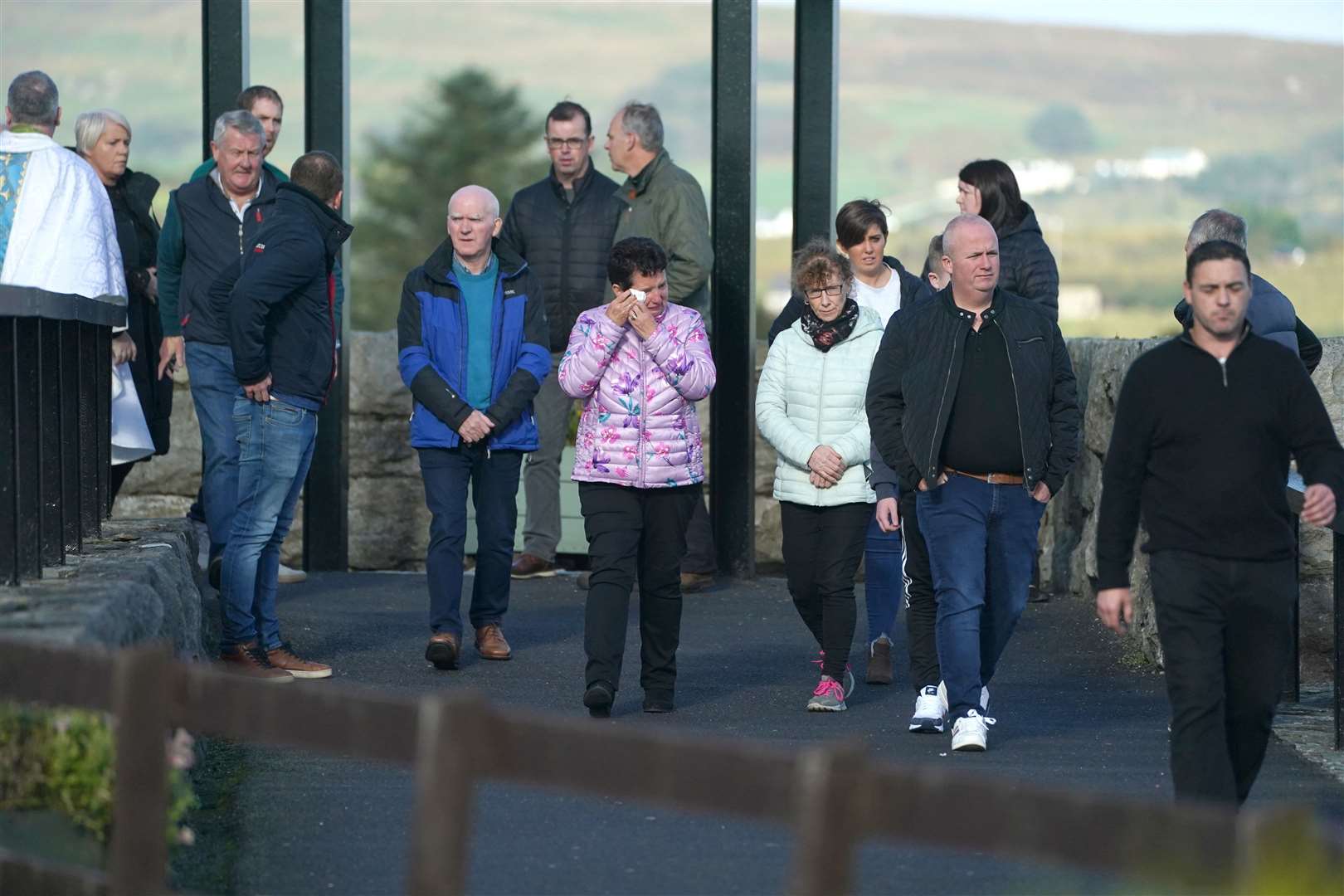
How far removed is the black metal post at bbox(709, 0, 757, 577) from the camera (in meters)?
10.0

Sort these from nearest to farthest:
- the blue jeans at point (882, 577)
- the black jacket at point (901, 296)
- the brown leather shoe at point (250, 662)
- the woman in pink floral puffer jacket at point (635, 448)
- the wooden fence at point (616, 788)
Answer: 1. the wooden fence at point (616, 788)
2. the woman in pink floral puffer jacket at point (635, 448)
3. the brown leather shoe at point (250, 662)
4. the black jacket at point (901, 296)
5. the blue jeans at point (882, 577)

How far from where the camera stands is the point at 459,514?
7355 millimetres

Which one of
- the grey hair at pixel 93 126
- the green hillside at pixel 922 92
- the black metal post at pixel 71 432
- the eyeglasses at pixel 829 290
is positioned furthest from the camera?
the green hillside at pixel 922 92

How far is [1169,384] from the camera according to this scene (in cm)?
466

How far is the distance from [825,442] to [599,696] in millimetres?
1172

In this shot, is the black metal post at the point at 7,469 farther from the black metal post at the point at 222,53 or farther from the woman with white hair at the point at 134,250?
the black metal post at the point at 222,53

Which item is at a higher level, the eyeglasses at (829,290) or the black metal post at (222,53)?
the black metal post at (222,53)

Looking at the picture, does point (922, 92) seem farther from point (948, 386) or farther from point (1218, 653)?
point (1218, 653)

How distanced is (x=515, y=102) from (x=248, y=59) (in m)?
62.8

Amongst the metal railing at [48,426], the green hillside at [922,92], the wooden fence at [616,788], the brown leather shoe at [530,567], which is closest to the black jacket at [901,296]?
the metal railing at [48,426]

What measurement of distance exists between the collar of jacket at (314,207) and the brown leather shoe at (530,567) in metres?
2.87

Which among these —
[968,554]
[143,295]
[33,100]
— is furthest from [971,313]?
[143,295]

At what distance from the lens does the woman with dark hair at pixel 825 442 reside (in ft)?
22.3

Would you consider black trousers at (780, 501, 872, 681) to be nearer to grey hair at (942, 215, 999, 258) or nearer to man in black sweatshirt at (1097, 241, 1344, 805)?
grey hair at (942, 215, 999, 258)
